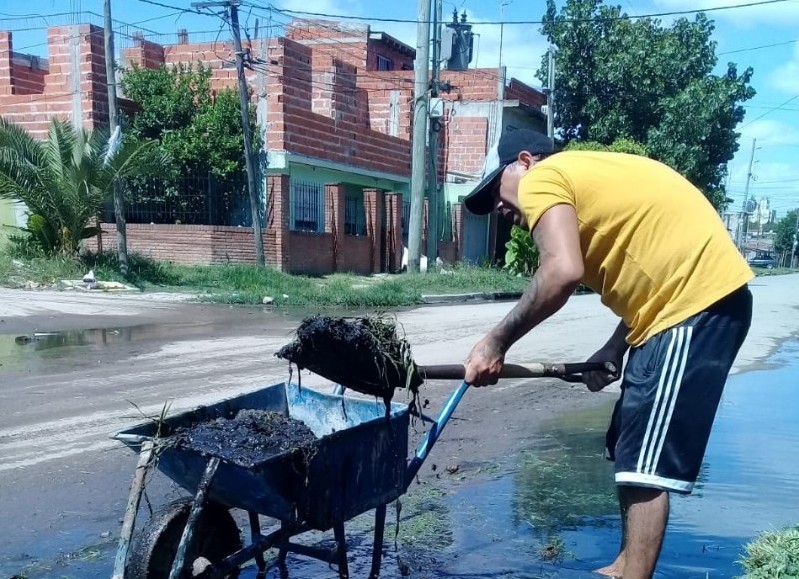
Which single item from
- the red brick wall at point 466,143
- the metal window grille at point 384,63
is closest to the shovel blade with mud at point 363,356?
the red brick wall at point 466,143

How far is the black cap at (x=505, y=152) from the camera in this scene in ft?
9.49

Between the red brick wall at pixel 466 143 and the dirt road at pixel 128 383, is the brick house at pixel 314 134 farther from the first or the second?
the dirt road at pixel 128 383

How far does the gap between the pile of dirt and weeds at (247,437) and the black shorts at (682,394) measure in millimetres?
1123

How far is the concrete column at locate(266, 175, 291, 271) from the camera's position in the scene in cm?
1878

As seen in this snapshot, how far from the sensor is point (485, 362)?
275 cm

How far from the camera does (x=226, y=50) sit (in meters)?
21.5

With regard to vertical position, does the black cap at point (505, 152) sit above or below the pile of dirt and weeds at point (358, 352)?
above

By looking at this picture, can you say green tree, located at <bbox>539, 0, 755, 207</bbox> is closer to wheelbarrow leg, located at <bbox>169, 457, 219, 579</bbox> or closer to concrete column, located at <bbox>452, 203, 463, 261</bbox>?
concrete column, located at <bbox>452, 203, 463, 261</bbox>

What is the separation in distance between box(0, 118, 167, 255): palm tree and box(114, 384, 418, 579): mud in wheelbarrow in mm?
13602

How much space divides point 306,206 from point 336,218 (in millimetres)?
849

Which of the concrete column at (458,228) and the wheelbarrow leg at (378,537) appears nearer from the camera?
the wheelbarrow leg at (378,537)

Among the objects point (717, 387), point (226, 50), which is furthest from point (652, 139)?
point (717, 387)

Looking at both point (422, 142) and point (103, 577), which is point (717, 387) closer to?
point (103, 577)

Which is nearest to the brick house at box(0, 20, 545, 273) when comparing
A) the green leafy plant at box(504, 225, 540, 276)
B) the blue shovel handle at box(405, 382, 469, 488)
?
the green leafy plant at box(504, 225, 540, 276)
